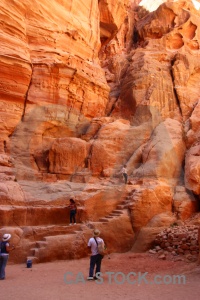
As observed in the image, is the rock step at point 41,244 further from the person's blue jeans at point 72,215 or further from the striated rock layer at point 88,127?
the person's blue jeans at point 72,215

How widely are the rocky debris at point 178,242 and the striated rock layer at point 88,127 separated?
66cm

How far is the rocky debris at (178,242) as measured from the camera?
440 inches

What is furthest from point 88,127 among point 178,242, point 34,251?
point 34,251

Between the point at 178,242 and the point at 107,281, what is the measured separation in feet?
15.4

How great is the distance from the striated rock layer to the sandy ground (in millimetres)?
1270

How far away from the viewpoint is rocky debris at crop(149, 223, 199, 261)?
11.2 meters

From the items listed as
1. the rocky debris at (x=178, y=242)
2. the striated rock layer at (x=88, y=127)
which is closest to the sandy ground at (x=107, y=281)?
the rocky debris at (x=178, y=242)

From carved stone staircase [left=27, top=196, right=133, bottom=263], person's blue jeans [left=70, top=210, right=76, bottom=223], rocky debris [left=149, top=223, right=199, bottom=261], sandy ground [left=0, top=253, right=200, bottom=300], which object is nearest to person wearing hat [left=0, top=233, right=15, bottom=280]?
sandy ground [left=0, top=253, right=200, bottom=300]

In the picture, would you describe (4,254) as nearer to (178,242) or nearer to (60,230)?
(60,230)

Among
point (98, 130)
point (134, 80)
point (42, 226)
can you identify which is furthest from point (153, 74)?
point (42, 226)

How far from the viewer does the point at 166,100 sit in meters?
21.5

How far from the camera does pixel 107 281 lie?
7871 millimetres

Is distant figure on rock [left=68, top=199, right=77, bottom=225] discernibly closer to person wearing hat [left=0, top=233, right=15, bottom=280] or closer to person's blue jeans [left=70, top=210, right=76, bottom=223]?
person's blue jeans [left=70, top=210, right=76, bottom=223]

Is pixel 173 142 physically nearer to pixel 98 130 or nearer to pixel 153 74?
pixel 98 130
